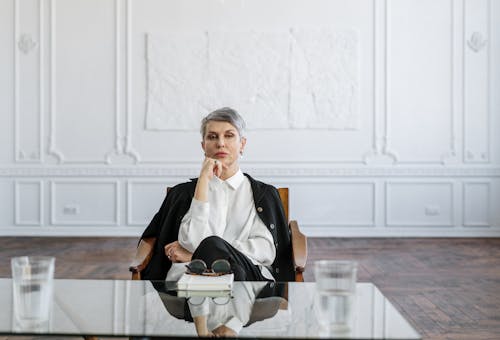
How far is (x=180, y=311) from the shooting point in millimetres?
2053

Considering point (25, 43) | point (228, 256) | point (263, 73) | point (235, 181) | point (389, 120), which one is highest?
point (25, 43)

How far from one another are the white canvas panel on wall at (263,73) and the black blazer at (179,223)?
455 centimetres

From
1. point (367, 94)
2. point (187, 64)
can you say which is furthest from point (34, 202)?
point (367, 94)

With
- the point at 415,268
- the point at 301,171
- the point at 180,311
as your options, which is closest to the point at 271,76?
the point at 301,171

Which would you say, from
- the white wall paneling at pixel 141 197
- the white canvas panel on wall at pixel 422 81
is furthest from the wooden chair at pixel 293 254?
the white canvas panel on wall at pixel 422 81

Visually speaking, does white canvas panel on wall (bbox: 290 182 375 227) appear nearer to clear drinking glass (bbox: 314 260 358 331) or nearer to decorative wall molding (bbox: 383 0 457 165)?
decorative wall molding (bbox: 383 0 457 165)

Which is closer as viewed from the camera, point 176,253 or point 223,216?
point 176,253

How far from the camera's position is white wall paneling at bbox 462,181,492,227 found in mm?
7508

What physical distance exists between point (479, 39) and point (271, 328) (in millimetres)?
6436

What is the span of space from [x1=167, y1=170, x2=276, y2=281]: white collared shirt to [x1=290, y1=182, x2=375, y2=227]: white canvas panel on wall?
14.9ft

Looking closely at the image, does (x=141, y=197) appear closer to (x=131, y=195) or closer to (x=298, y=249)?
(x=131, y=195)

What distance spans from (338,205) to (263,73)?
66.5 inches

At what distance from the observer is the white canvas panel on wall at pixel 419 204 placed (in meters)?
7.50

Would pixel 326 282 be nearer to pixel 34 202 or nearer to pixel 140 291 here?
pixel 140 291
